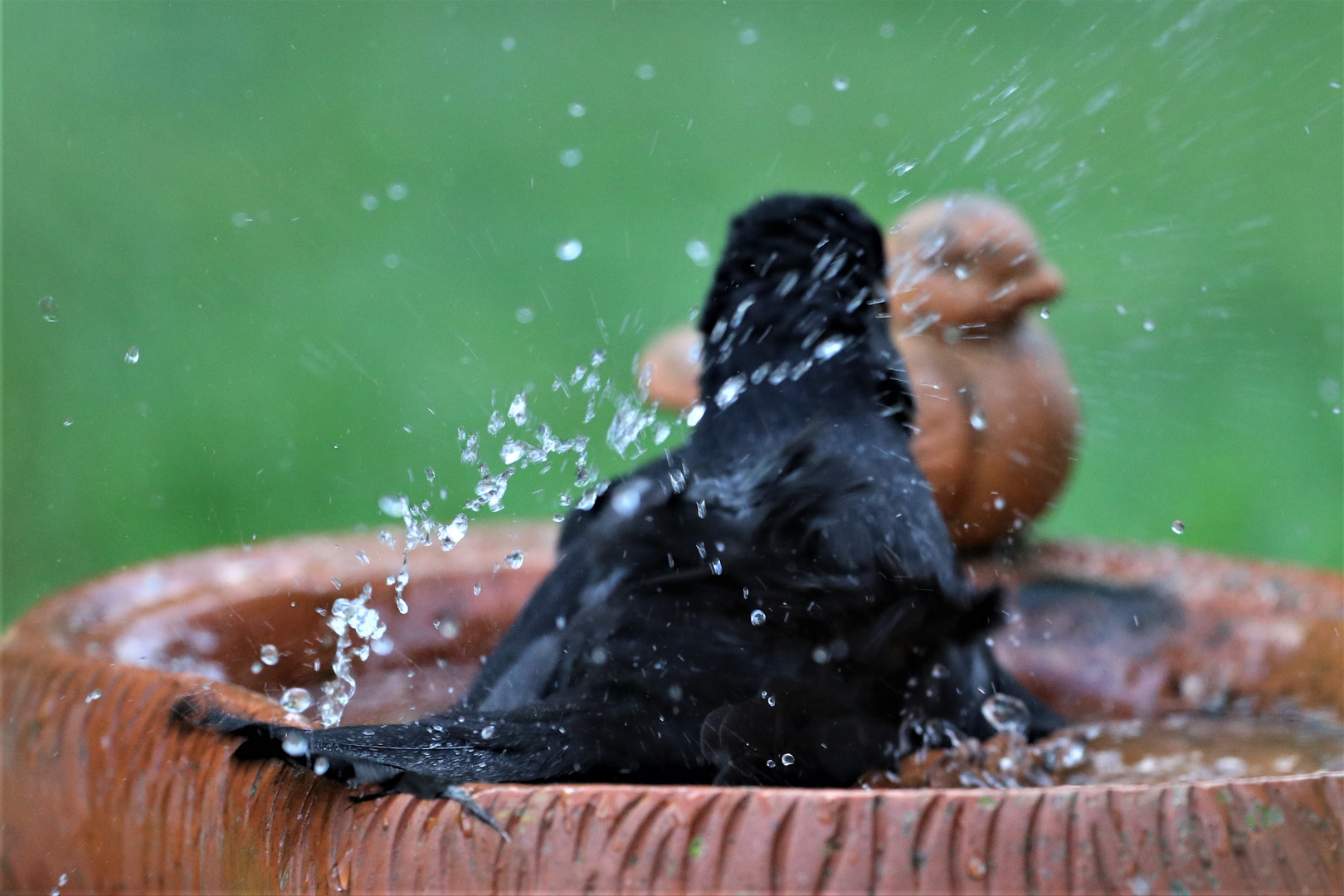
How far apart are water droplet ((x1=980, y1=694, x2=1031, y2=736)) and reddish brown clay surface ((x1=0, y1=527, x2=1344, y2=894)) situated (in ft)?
2.00

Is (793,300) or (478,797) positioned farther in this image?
(793,300)

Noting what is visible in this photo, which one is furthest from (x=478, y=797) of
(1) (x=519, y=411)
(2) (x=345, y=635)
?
(2) (x=345, y=635)

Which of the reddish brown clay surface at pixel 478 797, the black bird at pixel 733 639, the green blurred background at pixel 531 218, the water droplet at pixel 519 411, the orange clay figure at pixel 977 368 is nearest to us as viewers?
the reddish brown clay surface at pixel 478 797

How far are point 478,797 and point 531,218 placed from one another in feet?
24.0

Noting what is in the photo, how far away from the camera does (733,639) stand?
1.65 metres

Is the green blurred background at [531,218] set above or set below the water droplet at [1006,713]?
above

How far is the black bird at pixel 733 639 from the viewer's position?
1.42 m

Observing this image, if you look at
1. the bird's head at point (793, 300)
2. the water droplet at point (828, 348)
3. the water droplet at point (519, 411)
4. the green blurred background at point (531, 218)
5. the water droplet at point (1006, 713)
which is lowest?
the water droplet at point (1006, 713)

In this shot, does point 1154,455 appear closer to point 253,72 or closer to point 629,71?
point 629,71

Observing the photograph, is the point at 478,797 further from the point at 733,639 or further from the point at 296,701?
the point at 296,701

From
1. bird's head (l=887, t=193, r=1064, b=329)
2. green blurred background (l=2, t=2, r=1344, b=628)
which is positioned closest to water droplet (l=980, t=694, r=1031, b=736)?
bird's head (l=887, t=193, r=1064, b=329)

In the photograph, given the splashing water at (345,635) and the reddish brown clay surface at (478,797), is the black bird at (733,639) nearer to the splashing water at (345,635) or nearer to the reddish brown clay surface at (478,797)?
the reddish brown clay surface at (478,797)

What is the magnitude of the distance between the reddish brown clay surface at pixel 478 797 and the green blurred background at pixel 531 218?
3.20 m

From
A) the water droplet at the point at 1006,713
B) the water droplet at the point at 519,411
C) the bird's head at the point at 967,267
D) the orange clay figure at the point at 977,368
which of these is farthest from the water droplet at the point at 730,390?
the bird's head at the point at 967,267
